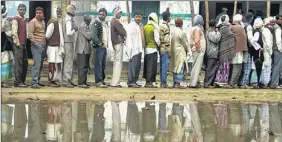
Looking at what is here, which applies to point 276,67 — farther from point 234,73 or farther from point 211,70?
point 211,70

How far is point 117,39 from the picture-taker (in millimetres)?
10562

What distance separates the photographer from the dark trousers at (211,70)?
1095cm

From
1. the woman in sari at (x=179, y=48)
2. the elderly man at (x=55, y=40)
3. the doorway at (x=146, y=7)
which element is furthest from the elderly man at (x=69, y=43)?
the doorway at (x=146, y=7)

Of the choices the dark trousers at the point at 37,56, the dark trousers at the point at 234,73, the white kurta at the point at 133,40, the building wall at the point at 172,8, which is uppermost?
the building wall at the point at 172,8

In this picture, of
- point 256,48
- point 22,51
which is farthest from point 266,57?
point 22,51

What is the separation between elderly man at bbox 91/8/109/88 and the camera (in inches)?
408

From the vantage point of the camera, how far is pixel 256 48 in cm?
1091

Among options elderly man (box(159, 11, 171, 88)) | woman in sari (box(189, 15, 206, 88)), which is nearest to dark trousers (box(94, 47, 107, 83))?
elderly man (box(159, 11, 171, 88))

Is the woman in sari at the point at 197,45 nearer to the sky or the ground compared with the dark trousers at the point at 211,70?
nearer to the sky

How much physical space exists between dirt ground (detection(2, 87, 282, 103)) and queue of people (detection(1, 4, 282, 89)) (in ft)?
1.63

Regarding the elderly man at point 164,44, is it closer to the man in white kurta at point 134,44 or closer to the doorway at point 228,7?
the man in white kurta at point 134,44

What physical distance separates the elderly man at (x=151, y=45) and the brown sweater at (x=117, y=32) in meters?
0.52

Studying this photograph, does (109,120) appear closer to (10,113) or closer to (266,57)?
(10,113)

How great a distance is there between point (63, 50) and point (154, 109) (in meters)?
2.69
